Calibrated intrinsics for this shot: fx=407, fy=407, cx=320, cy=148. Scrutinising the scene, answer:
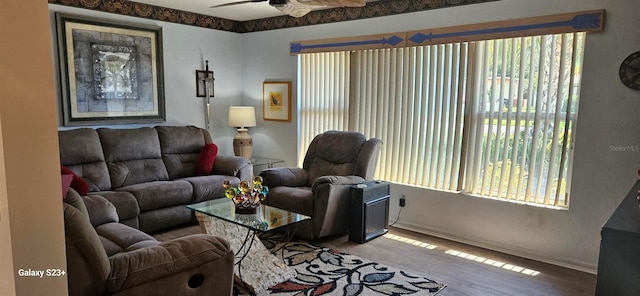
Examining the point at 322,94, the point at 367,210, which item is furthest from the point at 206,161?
the point at 367,210

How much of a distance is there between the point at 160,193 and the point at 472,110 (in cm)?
311

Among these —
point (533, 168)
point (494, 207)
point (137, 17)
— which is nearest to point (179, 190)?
point (137, 17)

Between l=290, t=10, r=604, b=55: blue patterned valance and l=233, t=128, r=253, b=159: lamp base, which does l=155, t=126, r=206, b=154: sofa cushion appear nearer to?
l=233, t=128, r=253, b=159: lamp base

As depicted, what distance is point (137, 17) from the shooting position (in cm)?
469

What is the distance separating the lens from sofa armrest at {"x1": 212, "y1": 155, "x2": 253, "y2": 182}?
15.1 feet

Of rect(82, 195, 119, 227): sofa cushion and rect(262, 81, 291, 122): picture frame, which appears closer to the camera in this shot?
rect(82, 195, 119, 227): sofa cushion

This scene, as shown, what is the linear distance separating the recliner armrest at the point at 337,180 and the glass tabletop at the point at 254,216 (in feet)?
1.98

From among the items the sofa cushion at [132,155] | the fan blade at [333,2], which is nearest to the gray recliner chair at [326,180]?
the sofa cushion at [132,155]

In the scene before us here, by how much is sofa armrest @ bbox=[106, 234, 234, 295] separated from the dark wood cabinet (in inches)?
70.6

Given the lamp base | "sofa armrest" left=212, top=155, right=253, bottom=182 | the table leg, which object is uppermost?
the lamp base

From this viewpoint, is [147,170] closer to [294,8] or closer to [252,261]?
[252,261]

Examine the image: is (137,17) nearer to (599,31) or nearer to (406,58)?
(406,58)

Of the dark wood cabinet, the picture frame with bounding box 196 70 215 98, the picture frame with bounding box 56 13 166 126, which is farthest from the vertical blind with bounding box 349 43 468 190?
the picture frame with bounding box 56 13 166 126

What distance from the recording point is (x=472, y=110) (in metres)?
3.82
